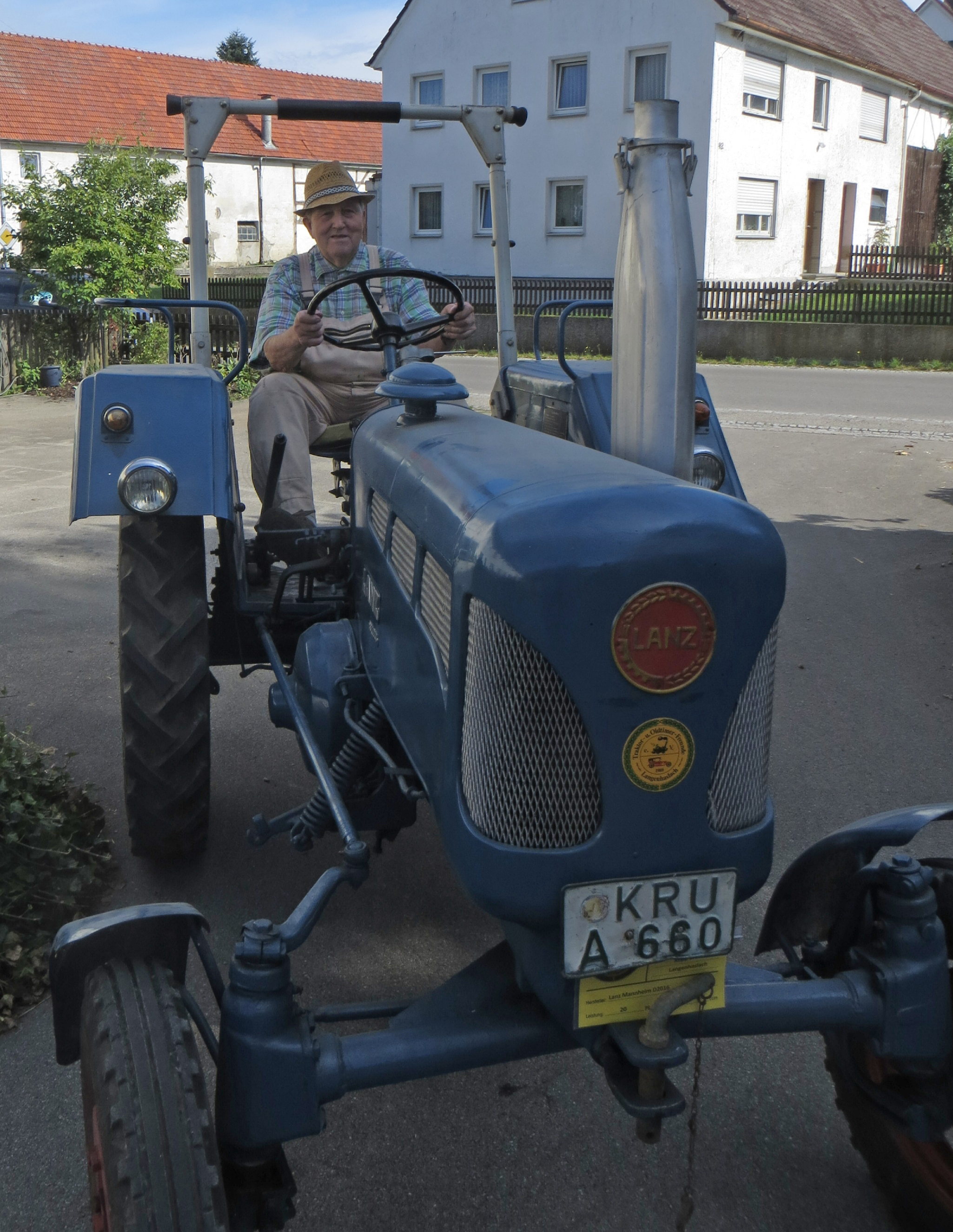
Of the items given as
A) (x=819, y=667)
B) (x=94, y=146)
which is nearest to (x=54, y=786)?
(x=819, y=667)

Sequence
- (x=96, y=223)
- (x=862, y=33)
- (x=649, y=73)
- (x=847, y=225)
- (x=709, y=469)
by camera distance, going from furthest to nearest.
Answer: (x=862, y=33) < (x=847, y=225) < (x=649, y=73) < (x=96, y=223) < (x=709, y=469)

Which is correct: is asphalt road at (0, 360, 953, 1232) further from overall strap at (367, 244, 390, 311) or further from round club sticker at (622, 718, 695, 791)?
overall strap at (367, 244, 390, 311)

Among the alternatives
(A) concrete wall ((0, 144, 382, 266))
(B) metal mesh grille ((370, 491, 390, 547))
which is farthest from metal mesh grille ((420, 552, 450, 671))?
(A) concrete wall ((0, 144, 382, 266))

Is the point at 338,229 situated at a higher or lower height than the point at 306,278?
higher

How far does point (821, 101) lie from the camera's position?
28.3 m

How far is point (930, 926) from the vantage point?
2.04 m

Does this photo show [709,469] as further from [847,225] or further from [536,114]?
[847,225]

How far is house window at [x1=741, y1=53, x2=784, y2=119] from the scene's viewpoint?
25281mm

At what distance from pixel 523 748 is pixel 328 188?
3.10 meters

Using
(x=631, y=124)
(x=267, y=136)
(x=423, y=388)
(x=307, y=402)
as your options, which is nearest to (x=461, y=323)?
(x=307, y=402)

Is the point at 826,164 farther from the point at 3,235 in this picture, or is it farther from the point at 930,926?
the point at 930,926

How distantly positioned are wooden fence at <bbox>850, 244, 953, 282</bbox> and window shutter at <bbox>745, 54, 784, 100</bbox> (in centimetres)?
418

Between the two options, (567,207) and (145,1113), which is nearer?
(145,1113)

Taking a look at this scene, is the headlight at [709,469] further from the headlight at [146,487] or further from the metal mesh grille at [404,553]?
the metal mesh grille at [404,553]
